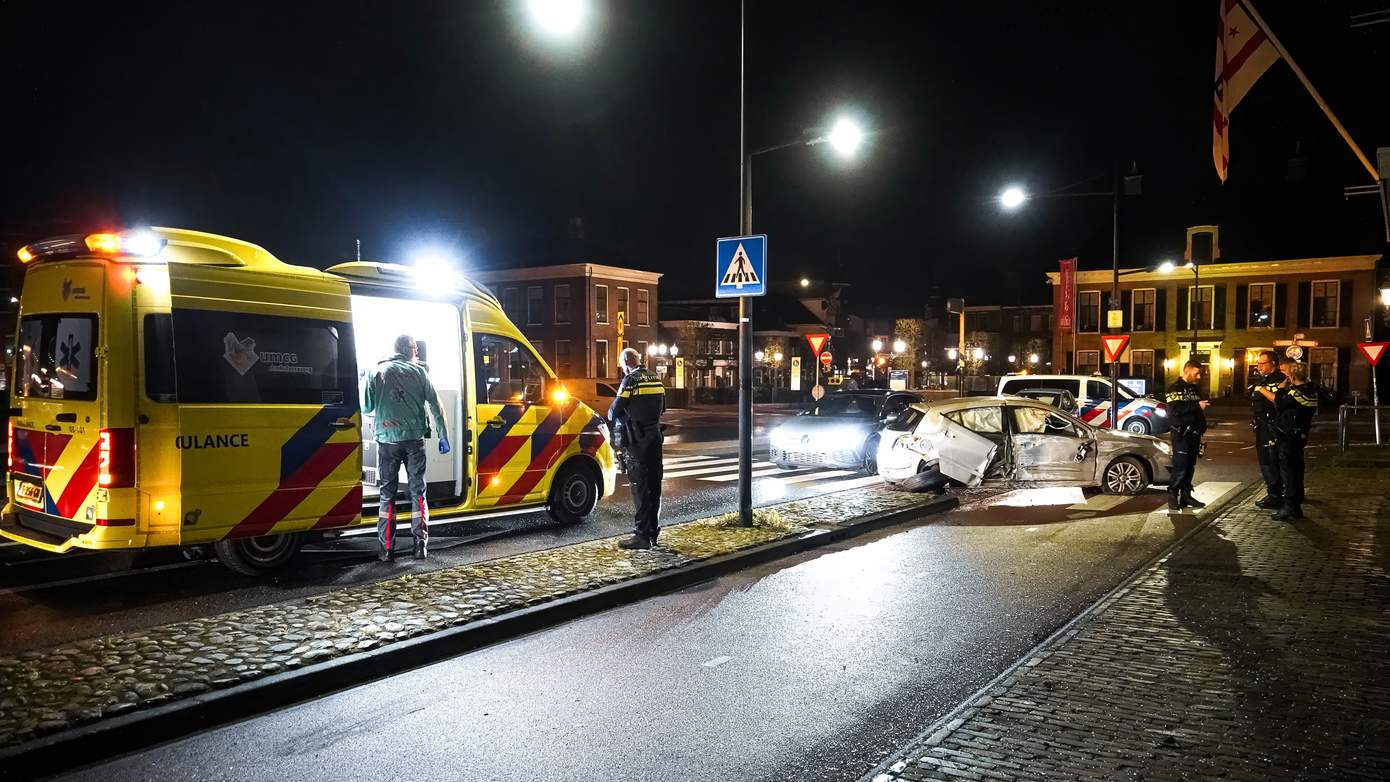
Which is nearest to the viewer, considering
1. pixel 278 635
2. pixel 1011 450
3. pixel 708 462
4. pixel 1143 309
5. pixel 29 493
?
pixel 278 635

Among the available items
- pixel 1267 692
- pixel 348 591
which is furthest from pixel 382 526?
pixel 1267 692

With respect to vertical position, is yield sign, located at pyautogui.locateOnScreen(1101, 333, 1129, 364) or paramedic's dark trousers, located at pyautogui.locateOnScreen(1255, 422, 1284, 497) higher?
yield sign, located at pyautogui.locateOnScreen(1101, 333, 1129, 364)

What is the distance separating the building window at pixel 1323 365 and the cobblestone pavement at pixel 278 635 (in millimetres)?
52826

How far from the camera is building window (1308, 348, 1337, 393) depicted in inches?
1954

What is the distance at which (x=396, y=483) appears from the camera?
8.09m

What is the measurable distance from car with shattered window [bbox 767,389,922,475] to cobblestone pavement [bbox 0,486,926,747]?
768 cm

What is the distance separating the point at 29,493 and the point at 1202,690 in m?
8.52

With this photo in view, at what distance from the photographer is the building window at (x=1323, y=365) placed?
49625 mm

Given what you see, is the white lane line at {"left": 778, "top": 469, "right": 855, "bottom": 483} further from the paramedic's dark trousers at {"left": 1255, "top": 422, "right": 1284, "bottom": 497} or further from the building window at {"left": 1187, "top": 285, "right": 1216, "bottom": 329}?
the building window at {"left": 1187, "top": 285, "right": 1216, "bottom": 329}

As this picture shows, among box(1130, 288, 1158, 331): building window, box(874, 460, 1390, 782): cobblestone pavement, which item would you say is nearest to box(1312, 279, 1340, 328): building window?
box(1130, 288, 1158, 331): building window

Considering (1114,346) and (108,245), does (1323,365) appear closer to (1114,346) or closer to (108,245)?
(1114,346)

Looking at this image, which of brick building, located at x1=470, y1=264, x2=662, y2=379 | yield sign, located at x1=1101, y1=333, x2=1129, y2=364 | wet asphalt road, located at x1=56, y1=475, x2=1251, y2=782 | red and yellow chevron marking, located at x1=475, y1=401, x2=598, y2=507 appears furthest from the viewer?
brick building, located at x1=470, y1=264, x2=662, y2=379

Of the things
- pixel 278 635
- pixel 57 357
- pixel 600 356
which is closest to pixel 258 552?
pixel 57 357

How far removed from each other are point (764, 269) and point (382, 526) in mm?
4526
